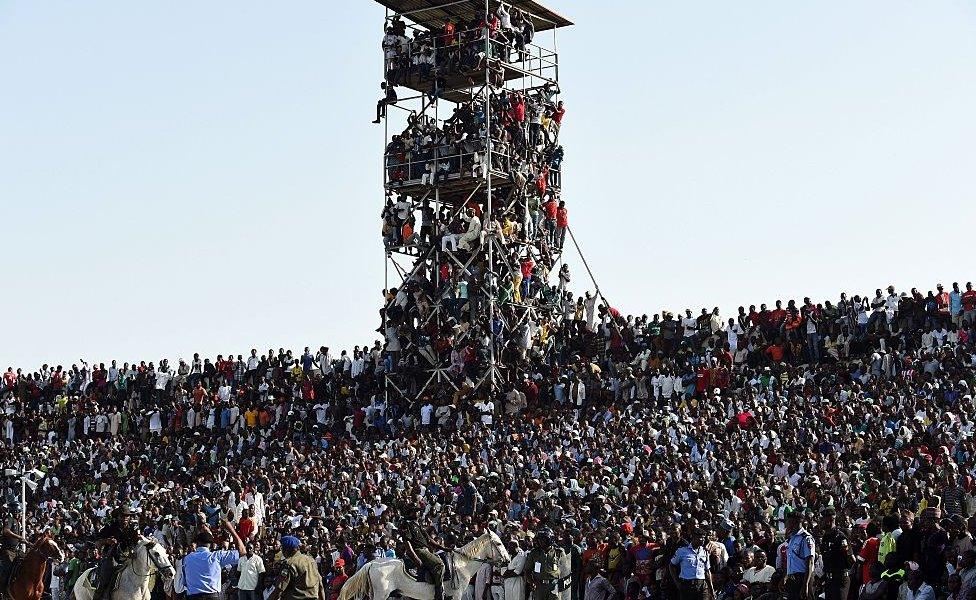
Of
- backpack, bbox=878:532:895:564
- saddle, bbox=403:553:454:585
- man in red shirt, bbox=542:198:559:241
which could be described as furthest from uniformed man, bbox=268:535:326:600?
man in red shirt, bbox=542:198:559:241

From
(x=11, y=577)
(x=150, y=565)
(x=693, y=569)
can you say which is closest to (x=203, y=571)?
(x=150, y=565)

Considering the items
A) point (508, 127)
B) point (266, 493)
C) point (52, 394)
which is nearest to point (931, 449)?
point (266, 493)

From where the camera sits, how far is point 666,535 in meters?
24.8

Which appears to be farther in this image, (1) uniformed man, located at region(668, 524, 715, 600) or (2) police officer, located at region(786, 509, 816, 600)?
(1) uniformed man, located at region(668, 524, 715, 600)

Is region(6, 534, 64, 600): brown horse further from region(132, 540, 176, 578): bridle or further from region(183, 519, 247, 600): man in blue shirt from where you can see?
region(183, 519, 247, 600): man in blue shirt

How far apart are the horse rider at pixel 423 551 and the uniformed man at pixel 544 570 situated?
135 centimetres

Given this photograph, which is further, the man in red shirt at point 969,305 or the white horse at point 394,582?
the man in red shirt at point 969,305

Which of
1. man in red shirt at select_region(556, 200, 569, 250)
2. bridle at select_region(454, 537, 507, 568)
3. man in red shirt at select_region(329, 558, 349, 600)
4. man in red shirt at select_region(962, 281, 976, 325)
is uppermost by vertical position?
man in red shirt at select_region(556, 200, 569, 250)

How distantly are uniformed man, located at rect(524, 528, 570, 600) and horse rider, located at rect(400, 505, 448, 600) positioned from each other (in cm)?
135

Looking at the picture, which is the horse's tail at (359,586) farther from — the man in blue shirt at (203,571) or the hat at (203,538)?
the hat at (203,538)

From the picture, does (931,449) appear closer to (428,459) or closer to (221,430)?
(428,459)

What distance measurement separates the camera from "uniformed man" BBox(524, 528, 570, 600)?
23.6 m

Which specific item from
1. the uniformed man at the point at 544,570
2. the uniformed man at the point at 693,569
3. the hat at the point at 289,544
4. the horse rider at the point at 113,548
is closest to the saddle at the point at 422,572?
the uniformed man at the point at 544,570

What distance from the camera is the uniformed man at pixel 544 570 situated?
2356 cm
